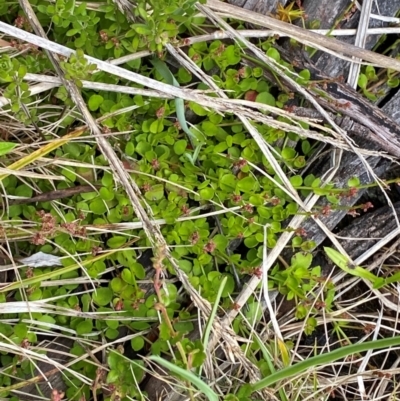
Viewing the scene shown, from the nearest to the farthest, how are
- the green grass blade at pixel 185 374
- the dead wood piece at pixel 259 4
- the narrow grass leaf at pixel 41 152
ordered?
the green grass blade at pixel 185 374 < the narrow grass leaf at pixel 41 152 < the dead wood piece at pixel 259 4

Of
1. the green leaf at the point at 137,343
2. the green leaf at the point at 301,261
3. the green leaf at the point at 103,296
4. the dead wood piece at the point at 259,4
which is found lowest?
the green leaf at the point at 137,343

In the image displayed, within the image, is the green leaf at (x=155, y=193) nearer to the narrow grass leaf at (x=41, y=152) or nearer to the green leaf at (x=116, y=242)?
the green leaf at (x=116, y=242)

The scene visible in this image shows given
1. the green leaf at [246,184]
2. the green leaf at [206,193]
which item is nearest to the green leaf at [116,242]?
the green leaf at [206,193]

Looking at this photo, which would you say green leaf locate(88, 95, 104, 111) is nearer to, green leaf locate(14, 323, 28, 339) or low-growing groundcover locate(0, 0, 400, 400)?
low-growing groundcover locate(0, 0, 400, 400)

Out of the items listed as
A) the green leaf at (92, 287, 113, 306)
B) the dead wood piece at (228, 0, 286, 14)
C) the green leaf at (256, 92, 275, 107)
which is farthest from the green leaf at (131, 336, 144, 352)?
the dead wood piece at (228, 0, 286, 14)

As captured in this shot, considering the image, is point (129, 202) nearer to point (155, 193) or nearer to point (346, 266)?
point (155, 193)

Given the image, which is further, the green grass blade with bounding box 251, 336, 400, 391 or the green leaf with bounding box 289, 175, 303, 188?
the green leaf with bounding box 289, 175, 303, 188

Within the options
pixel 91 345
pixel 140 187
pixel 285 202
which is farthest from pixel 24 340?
pixel 285 202

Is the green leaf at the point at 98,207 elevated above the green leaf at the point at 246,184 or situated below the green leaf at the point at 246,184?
below
